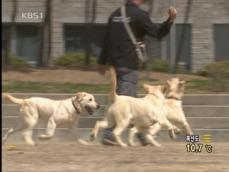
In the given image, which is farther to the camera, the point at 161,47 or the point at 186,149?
the point at 161,47

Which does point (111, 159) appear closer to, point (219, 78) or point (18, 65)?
point (219, 78)

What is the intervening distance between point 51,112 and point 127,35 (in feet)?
5.53

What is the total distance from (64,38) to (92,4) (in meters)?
1.66

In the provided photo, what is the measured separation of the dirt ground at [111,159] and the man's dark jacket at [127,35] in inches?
43.7

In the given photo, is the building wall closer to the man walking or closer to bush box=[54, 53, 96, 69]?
bush box=[54, 53, 96, 69]

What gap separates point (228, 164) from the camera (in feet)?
23.5

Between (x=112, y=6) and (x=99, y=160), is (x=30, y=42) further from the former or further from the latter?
(x=99, y=160)

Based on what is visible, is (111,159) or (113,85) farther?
(113,85)

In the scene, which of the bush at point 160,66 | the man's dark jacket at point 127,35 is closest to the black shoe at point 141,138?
the man's dark jacket at point 127,35

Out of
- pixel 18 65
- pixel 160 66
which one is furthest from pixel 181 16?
pixel 18 65

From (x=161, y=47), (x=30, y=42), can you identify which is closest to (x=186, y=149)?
(x=161, y=47)

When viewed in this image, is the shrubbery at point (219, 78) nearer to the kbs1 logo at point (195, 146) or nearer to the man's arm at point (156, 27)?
the kbs1 logo at point (195, 146)

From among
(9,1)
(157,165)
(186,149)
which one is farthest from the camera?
(9,1)

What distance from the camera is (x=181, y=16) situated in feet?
76.9
